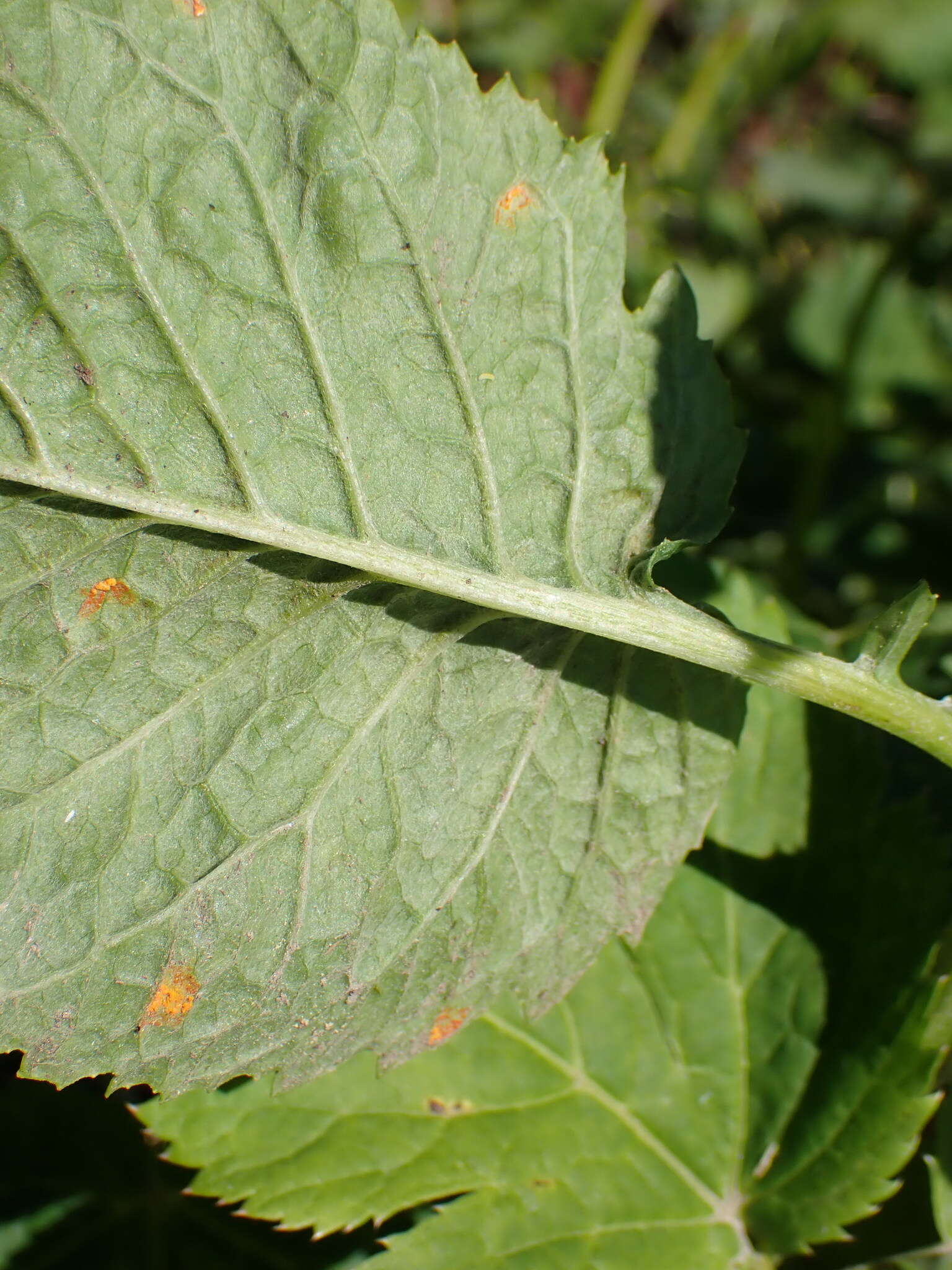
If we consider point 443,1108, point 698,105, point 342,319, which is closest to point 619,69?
point 698,105

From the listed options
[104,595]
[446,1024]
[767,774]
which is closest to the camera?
[104,595]

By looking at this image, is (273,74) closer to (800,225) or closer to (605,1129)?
(605,1129)

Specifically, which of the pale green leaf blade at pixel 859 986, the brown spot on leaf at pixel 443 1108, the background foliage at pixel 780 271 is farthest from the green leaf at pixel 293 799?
the background foliage at pixel 780 271

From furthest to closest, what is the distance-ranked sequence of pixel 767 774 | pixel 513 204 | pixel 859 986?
pixel 767 774, pixel 859 986, pixel 513 204

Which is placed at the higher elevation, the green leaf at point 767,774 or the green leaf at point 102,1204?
the green leaf at point 767,774

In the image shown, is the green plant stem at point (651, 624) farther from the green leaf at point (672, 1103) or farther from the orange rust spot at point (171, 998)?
the orange rust spot at point (171, 998)

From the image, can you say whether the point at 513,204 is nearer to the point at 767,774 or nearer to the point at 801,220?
the point at 767,774

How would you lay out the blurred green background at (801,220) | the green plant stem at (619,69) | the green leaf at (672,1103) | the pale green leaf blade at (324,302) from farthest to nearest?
1. the green plant stem at (619,69)
2. the blurred green background at (801,220)
3. the green leaf at (672,1103)
4. the pale green leaf blade at (324,302)
